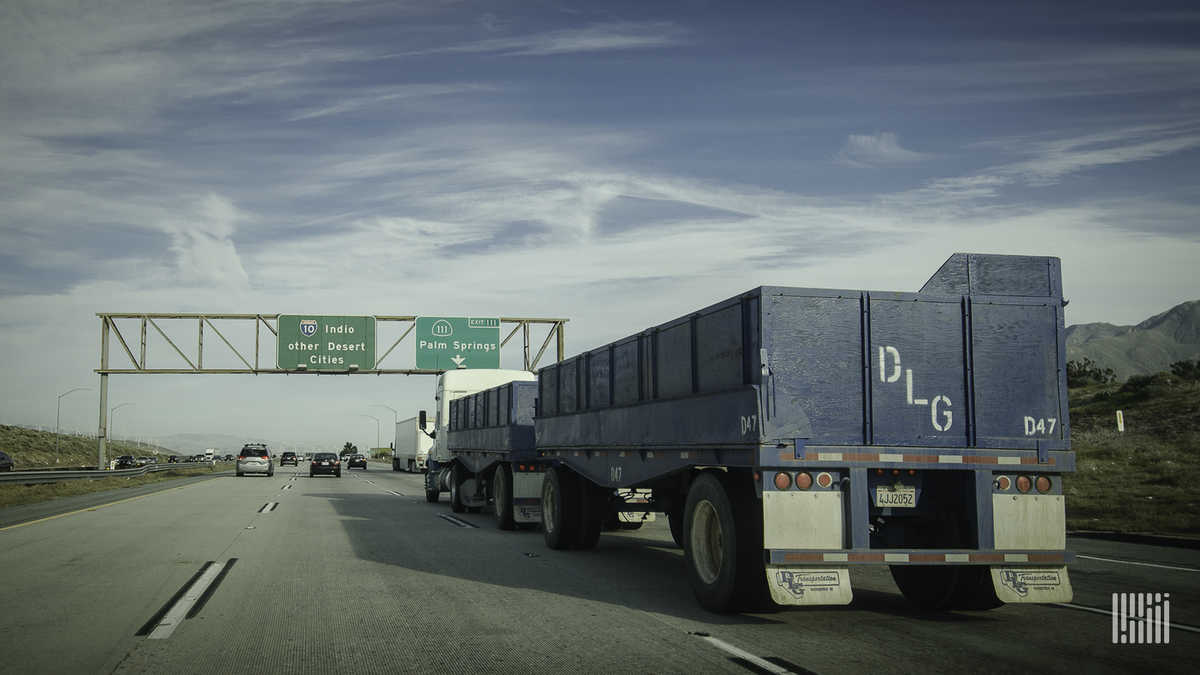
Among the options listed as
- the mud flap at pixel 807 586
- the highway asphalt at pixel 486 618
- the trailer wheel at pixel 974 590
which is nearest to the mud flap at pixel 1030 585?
the highway asphalt at pixel 486 618

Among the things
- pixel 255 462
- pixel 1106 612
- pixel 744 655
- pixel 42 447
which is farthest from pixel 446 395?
A: pixel 42 447

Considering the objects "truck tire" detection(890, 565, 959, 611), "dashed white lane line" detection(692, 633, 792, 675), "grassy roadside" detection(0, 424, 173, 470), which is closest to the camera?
"dashed white lane line" detection(692, 633, 792, 675)

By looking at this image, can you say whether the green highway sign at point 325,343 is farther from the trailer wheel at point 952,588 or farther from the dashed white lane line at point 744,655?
the dashed white lane line at point 744,655

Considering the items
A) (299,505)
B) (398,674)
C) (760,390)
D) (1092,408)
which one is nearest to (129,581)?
(398,674)

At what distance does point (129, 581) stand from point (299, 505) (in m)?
14.7

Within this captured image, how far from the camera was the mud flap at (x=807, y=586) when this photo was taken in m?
7.87

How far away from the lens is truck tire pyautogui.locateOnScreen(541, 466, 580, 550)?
14.3 m

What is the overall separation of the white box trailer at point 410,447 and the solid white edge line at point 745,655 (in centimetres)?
4917

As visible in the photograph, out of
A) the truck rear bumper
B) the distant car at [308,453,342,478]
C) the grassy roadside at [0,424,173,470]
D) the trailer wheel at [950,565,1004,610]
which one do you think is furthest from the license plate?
the grassy roadside at [0,424,173,470]

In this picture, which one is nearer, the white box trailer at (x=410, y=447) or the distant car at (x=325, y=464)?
the distant car at (x=325, y=464)

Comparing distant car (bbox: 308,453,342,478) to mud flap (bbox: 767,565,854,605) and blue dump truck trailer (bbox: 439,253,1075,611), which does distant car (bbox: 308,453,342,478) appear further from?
mud flap (bbox: 767,565,854,605)

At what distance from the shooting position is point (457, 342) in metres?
44.4

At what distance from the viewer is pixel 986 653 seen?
7.23 meters

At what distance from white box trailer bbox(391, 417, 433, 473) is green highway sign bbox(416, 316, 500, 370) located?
12.3 metres
